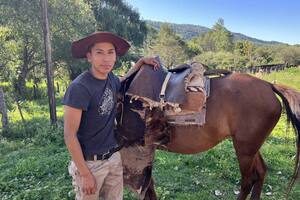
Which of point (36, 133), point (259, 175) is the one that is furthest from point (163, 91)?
point (36, 133)

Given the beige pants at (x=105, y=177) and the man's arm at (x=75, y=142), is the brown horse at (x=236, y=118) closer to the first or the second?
the beige pants at (x=105, y=177)

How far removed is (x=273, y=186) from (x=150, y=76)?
2.36 meters

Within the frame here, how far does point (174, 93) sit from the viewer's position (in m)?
3.04

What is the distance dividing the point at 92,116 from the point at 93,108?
0.06m

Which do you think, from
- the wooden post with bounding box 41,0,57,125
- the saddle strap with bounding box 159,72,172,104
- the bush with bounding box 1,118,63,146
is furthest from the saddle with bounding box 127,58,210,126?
the wooden post with bounding box 41,0,57,125

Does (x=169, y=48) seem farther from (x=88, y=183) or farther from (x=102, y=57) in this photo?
(x=88, y=183)

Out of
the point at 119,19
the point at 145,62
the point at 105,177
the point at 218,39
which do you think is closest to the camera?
the point at 105,177

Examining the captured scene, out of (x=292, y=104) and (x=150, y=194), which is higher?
(x=292, y=104)

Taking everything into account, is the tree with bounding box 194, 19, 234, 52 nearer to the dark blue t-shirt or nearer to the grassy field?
the grassy field

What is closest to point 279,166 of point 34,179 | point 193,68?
point 193,68

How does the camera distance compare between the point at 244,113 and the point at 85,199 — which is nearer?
the point at 85,199

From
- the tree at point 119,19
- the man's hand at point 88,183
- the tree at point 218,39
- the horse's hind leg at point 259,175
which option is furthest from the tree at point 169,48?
the man's hand at point 88,183

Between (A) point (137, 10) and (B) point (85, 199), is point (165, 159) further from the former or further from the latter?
(A) point (137, 10)

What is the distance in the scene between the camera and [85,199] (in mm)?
2209
